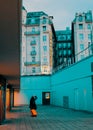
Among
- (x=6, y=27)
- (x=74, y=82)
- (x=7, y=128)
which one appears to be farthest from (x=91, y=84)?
(x=6, y=27)

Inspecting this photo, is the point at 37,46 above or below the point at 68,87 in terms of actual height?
above

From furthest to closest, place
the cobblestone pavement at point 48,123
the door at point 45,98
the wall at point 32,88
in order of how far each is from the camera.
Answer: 1. the wall at point 32,88
2. the door at point 45,98
3. the cobblestone pavement at point 48,123

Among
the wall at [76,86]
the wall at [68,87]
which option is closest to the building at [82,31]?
the wall at [68,87]

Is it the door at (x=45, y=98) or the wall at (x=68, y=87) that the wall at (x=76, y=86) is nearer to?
the wall at (x=68, y=87)

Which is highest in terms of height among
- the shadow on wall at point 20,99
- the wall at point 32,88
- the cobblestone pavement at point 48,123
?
the wall at point 32,88

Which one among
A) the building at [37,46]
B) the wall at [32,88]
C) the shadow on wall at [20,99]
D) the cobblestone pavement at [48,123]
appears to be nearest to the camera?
the cobblestone pavement at [48,123]

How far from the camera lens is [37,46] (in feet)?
230

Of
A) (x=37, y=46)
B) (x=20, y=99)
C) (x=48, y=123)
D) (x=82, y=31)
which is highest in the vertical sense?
(x=82, y=31)

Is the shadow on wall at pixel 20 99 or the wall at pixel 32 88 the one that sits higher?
the wall at pixel 32 88

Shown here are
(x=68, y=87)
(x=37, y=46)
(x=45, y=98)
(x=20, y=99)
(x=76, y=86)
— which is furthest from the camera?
(x=37, y=46)

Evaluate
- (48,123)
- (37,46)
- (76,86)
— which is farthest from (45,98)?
(48,123)

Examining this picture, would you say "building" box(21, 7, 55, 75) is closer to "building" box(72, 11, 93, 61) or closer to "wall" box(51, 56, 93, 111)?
"building" box(72, 11, 93, 61)

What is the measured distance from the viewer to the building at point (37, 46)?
68625 millimetres

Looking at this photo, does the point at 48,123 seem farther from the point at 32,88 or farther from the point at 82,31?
the point at 82,31
